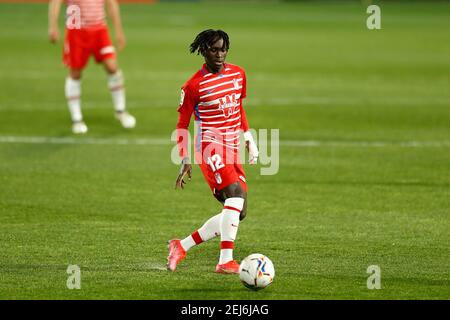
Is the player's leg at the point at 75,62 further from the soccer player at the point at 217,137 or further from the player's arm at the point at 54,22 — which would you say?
the soccer player at the point at 217,137

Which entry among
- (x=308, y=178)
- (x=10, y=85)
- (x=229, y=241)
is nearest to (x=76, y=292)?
(x=229, y=241)

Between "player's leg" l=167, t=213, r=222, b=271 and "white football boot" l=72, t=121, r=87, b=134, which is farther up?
"white football boot" l=72, t=121, r=87, b=134

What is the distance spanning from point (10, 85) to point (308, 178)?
445 inches

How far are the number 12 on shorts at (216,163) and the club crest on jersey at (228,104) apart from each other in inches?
15.9

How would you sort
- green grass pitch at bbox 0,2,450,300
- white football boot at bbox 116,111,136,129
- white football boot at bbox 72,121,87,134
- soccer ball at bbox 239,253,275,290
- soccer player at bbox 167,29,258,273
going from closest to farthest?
soccer ball at bbox 239,253,275,290 → green grass pitch at bbox 0,2,450,300 → soccer player at bbox 167,29,258,273 → white football boot at bbox 72,121,87,134 → white football boot at bbox 116,111,136,129

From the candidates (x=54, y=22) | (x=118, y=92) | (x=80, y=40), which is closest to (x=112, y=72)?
(x=118, y=92)

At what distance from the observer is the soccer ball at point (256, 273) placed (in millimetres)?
8516

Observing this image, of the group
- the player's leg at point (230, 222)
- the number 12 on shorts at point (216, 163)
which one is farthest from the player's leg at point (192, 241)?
the number 12 on shorts at point (216, 163)

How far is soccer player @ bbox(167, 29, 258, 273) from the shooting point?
9.27 metres

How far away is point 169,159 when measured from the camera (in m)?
15.5

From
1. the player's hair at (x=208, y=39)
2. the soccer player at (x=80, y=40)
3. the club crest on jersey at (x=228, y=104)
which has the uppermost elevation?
the soccer player at (x=80, y=40)

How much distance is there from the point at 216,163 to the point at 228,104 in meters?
0.55
